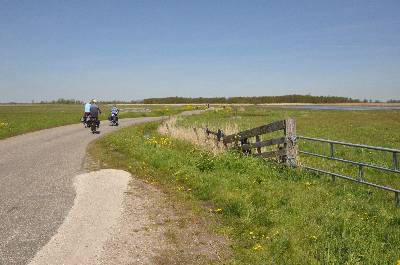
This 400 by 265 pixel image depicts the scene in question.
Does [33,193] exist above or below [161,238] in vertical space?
above

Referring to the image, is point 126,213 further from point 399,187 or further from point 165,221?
point 399,187

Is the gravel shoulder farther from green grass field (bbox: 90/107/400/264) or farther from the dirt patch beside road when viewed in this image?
green grass field (bbox: 90/107/400/264)

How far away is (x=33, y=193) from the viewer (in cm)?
992

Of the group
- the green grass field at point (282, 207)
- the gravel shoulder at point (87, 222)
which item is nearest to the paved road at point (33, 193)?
the gravel shoulder at point (87, 222)

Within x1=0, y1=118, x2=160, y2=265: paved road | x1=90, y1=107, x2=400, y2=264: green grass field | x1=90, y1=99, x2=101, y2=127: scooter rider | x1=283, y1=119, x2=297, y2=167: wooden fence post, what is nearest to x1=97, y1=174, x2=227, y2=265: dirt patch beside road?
x1=90, y1=107, x2=400, y2=264: green grass field

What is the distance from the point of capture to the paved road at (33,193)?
6684 millimetres

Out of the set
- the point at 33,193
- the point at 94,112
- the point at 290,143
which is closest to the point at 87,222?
the point at 33,193

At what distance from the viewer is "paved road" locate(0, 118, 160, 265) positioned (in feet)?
21.9

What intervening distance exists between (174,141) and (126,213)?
1131 cm

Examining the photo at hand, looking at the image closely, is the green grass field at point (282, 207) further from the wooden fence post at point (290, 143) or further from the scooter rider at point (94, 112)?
the scooter rider at point (94, 112)

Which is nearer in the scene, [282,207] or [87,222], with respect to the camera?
[87,222]

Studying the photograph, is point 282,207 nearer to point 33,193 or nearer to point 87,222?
point 87,222

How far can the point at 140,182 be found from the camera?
11203 mm

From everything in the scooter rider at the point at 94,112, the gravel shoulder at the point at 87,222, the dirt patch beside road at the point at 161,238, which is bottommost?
the dirt patch beside road at the point at 161,238
